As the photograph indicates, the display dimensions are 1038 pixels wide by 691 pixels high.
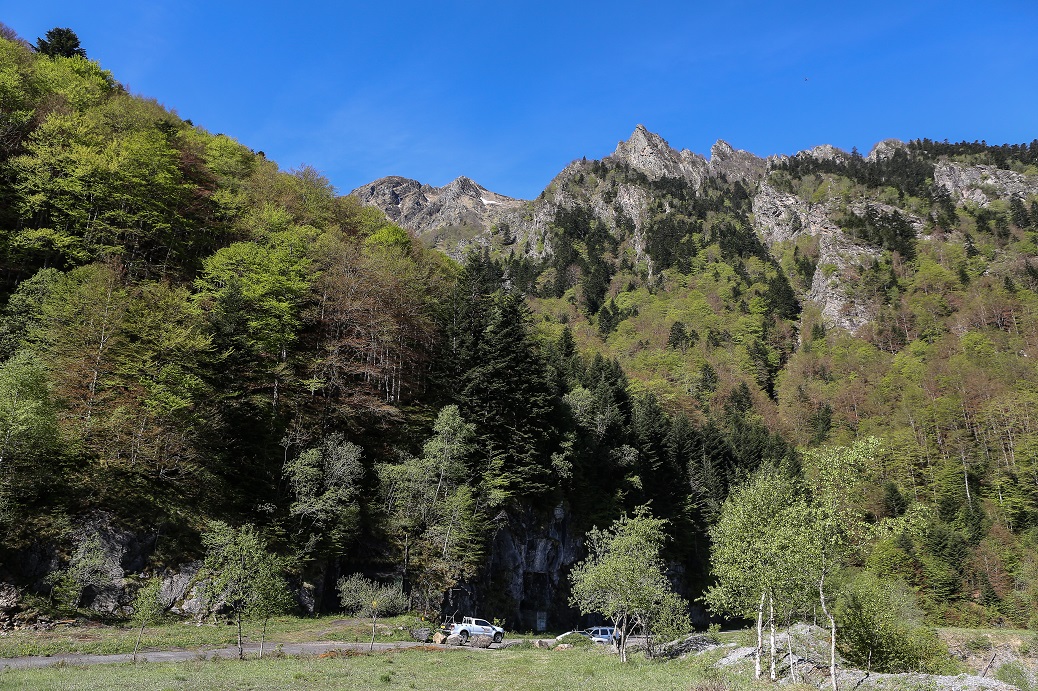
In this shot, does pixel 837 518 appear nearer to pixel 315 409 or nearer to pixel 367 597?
pixel 367 597

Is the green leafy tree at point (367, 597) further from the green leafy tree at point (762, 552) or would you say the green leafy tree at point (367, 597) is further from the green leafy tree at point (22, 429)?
the green leafy tree at point (762, 552)

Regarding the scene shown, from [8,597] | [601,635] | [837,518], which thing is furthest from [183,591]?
[837,518]

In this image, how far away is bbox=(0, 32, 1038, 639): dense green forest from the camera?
33531 millimetres

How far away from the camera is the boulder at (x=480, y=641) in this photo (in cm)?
3667

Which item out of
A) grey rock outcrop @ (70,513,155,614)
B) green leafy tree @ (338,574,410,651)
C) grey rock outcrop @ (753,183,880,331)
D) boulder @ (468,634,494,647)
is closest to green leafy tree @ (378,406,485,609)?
green leafy tree @ (338,574,410,651)

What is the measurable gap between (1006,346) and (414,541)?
484 ft

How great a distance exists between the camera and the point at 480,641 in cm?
3700

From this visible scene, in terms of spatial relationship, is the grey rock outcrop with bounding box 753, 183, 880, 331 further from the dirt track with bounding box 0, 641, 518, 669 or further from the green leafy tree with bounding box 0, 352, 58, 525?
the green leafy tree with bounding box 0, 352, 58, 525

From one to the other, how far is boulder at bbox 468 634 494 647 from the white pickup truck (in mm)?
276

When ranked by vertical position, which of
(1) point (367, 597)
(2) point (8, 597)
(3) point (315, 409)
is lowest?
(1) point (367, 597)

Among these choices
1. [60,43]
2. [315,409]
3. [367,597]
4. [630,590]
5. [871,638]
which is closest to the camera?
[871,638]

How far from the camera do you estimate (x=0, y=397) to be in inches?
1070

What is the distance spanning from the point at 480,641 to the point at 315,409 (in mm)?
20975

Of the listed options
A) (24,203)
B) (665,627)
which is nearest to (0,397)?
(24,203)
